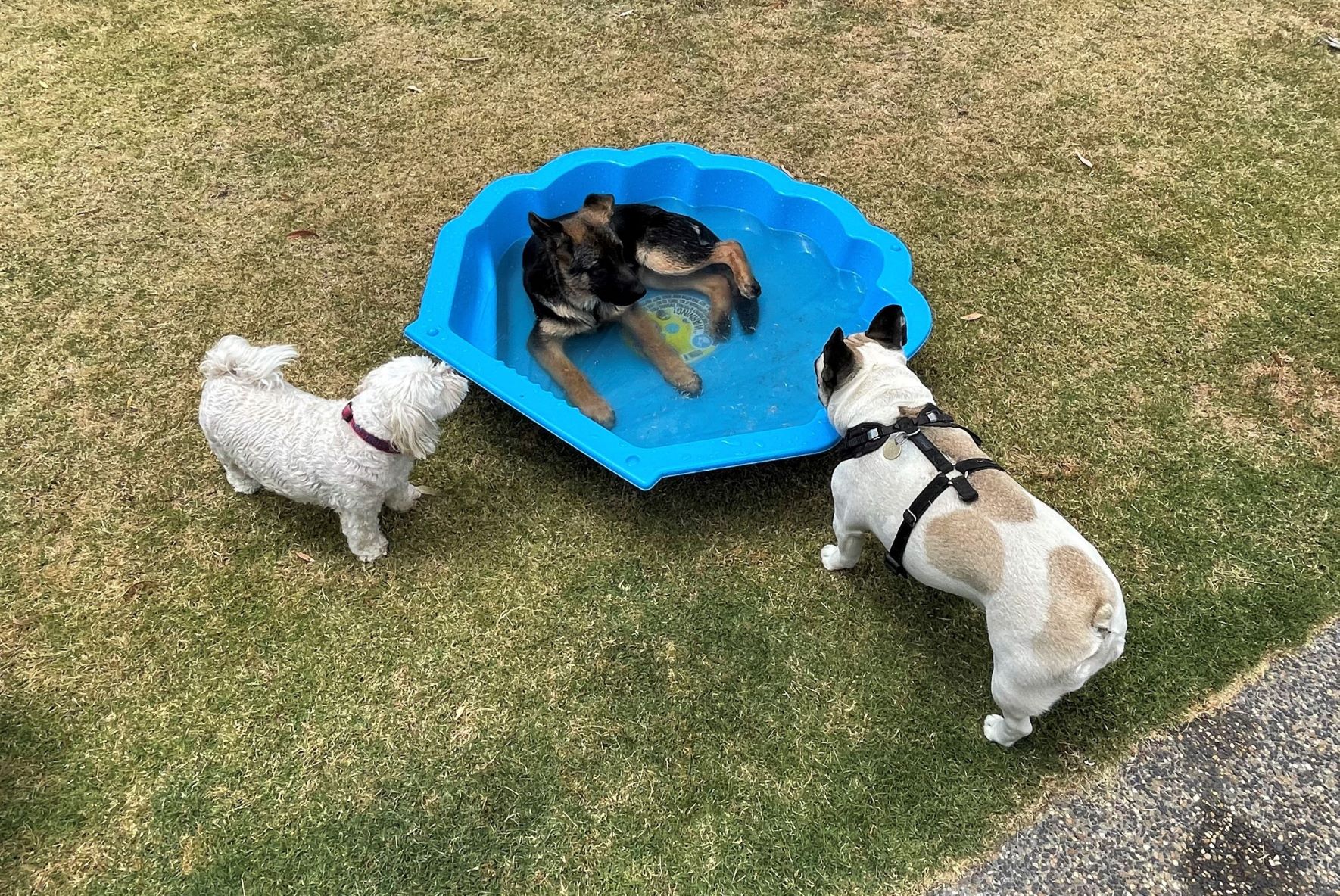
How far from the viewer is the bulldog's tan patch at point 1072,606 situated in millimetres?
2762

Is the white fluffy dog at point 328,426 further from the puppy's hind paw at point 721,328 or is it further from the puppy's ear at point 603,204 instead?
the puppy's hind paw at point 721,328

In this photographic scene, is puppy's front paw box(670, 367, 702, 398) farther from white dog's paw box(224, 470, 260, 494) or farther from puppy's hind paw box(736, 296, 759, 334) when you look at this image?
white dog's paw box(224, 470, 260, 494)

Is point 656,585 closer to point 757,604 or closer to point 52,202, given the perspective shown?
point 757,604

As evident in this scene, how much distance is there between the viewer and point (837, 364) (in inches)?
144

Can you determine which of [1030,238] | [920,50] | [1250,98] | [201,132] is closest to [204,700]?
[201,132]

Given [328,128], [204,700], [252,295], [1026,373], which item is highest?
[328,128]

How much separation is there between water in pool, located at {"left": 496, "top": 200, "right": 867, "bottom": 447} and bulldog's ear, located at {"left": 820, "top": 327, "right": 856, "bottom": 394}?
1.11 metres

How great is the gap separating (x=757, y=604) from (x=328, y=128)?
531 cm

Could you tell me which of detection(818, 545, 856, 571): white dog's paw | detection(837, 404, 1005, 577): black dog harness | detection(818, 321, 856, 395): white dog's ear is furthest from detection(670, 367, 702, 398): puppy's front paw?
detection(837, 404, 1005, 577): black dog harness

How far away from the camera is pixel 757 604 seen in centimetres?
400

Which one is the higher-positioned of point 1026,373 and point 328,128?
point 328,128

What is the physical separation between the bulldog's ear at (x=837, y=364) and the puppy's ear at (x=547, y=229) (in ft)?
6.18

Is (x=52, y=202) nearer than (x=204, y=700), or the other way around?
(x=204, y=700)

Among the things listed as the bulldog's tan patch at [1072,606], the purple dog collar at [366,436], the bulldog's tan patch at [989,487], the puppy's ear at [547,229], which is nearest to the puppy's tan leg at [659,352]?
the puppy's ear at [547,229]
